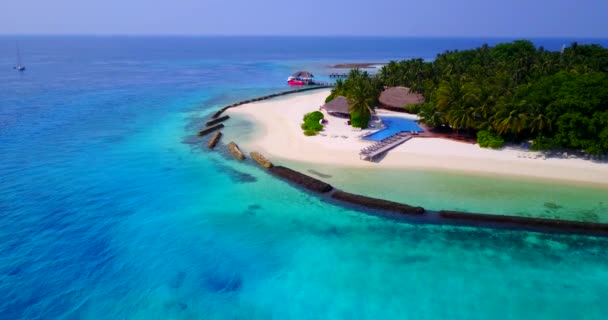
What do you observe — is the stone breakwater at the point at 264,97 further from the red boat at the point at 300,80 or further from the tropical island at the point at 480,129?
the tropical island at the point at 480,129

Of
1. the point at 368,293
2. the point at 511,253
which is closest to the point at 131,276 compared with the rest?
the point at 368,293

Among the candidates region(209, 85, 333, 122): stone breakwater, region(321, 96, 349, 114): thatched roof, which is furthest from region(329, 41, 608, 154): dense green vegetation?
region(209, 85, 333, 122): stone breakwater

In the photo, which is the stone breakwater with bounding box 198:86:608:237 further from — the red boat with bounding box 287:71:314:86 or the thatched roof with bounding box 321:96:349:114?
the red boat with bounding box 287:71:314:86

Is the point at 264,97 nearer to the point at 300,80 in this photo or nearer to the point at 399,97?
the point at 300,80

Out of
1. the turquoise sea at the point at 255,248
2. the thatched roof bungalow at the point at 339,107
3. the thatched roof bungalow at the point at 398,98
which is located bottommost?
the turquoise sea at the point at 255,248

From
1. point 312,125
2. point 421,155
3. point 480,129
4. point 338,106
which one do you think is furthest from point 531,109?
point 338,106

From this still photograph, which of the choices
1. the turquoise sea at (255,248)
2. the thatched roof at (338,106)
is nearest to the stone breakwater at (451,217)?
the turquoise sea at (255,248)
